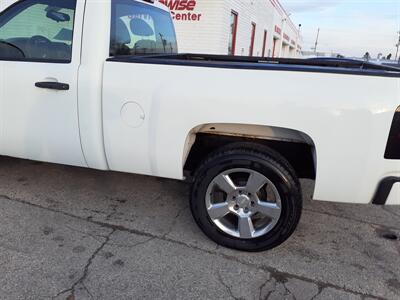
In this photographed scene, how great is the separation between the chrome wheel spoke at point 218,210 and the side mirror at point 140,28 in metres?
1.75

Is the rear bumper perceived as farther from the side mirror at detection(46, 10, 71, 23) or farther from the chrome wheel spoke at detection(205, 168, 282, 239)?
the side mirror at detection(46, 10, 71, 23)

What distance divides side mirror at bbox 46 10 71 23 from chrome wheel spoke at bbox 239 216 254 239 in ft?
7.04

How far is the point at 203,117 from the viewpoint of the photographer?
2797mm

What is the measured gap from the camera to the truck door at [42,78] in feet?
10.2

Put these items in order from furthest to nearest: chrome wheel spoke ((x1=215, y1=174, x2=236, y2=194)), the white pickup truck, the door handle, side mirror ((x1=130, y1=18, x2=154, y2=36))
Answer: side mirror ((x1=130, y1=18, x2=154, y2=36)), the door handle, chrome wheel spoke ((x1=215, y1=174, x2=236, y2=194)), the white pickup truck

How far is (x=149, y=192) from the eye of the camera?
4.14m

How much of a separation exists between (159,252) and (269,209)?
0.92 m

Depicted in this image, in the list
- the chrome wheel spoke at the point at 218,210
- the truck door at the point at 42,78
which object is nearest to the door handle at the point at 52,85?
the truck door at the point at 42,78

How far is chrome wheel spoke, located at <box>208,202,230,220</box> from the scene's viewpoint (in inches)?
119

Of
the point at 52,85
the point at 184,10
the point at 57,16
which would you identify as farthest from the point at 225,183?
the point at 184,10

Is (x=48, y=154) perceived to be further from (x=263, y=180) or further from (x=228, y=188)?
(x=263, y=180)

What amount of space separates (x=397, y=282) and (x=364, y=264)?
0.27m

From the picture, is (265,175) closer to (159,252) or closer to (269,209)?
(269,209)

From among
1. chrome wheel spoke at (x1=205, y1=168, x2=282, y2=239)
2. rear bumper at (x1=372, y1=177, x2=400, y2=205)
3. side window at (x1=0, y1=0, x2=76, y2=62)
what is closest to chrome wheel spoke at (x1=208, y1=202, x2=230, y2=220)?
chrome wheel spoke at (x1=205, y1=168, x2=282, y2=239)
